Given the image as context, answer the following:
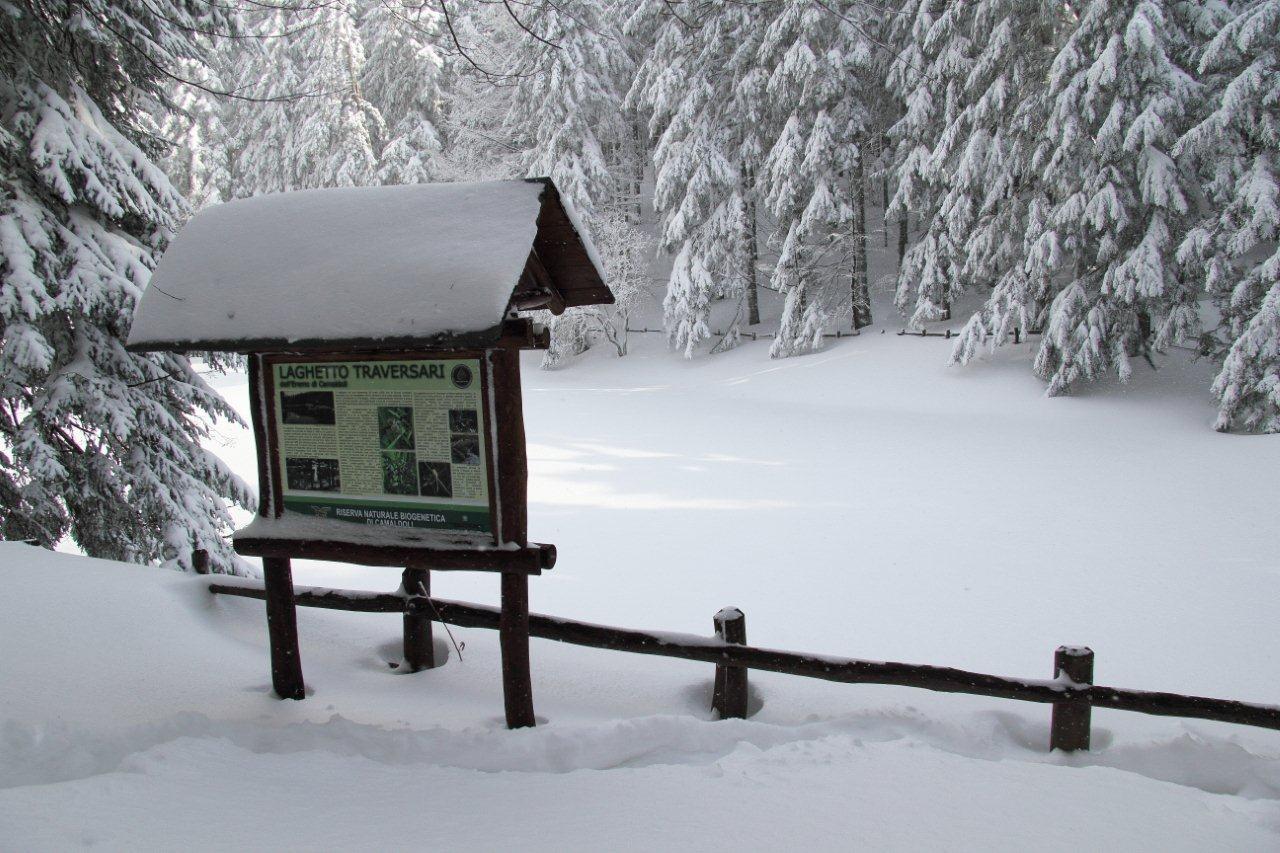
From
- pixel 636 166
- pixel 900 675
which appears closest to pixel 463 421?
pixel 900 675

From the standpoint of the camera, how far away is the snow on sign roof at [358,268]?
3.88 m

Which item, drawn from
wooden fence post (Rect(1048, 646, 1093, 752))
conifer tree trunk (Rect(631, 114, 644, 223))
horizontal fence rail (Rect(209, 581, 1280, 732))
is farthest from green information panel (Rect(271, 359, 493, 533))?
conifer tree trunk (Rect(631, 114, 644, 223))

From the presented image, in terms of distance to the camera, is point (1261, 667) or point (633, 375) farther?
point (633, 375)

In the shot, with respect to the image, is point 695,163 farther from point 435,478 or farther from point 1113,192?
point 435,478

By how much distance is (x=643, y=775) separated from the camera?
3650mm

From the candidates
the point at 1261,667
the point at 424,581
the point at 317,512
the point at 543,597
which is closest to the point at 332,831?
the point at 317,512

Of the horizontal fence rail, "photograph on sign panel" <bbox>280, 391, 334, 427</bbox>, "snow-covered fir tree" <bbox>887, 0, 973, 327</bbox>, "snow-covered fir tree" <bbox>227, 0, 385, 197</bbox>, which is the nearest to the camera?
the horizontal fence rail

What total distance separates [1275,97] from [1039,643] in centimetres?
1284

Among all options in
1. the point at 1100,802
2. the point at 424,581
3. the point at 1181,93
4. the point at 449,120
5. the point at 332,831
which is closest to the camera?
the point at 332,831

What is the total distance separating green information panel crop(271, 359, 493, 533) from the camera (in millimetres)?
4281

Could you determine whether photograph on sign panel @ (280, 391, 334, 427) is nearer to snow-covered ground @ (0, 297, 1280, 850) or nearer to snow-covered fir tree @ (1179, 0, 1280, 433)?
snow-covered ground @ (0, 297, 1280, 850)

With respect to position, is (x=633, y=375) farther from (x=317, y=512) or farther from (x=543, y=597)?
(x=317, y=512)

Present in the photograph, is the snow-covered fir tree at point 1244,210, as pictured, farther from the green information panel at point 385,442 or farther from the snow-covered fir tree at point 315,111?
the snow-covered fir tree at point 315,111

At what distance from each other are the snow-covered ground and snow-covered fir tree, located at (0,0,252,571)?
1521 millimetres
